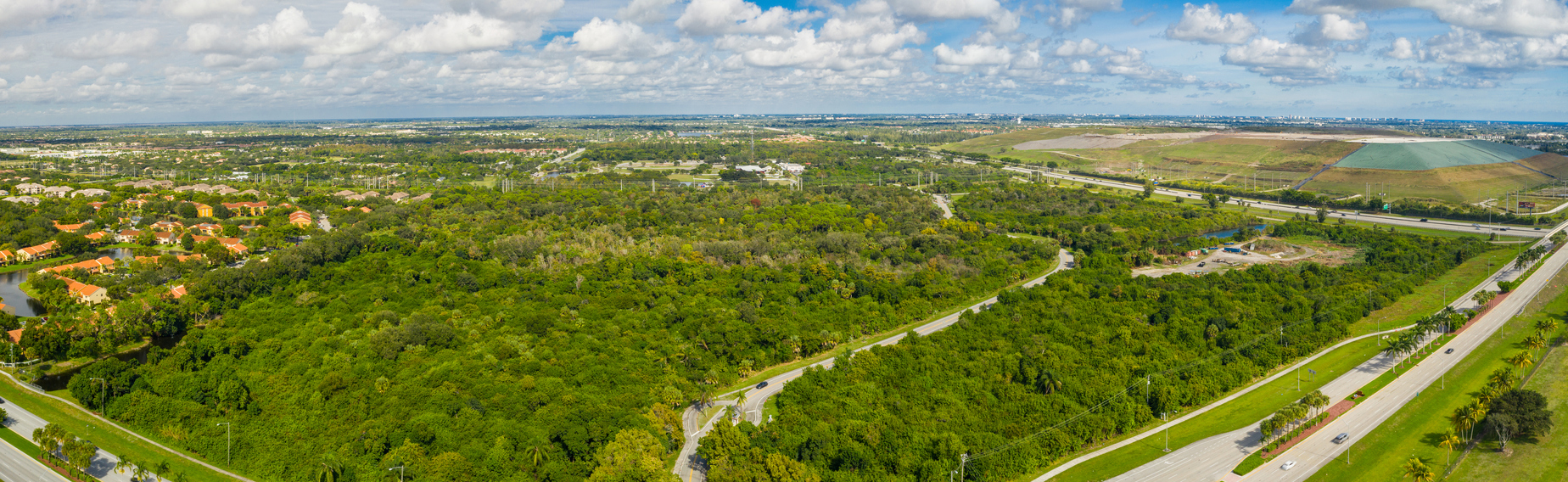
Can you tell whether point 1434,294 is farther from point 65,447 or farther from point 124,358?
point 124,358

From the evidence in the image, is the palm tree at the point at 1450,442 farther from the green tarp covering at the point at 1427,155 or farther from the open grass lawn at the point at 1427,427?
the green tarp covering at the point at 1427,155

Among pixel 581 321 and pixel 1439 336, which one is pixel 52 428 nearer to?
pixel 581 321

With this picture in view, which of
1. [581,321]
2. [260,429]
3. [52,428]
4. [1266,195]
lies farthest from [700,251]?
[1266,195]

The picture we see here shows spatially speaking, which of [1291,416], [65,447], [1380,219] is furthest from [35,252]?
[1380,219]

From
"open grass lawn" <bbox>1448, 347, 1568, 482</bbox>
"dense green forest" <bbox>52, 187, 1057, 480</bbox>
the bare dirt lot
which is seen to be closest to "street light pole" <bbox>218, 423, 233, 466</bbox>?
"dense green forest" <bbox>52, 187, 1057, 480</bbox>

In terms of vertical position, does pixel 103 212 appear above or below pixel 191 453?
above

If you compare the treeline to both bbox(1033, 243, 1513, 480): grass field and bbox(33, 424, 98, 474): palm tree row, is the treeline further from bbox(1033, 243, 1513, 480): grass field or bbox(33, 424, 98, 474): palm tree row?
bbox(33, 424, 98, 474): palm tree row
